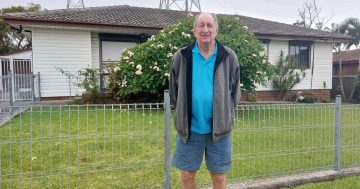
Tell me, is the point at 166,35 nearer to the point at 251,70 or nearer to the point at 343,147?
the point at 251,70

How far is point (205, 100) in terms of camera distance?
2965 millimetres

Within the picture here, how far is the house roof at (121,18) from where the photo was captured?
462 inches

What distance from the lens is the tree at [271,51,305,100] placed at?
1575cm

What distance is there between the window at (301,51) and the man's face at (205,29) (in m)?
15.4

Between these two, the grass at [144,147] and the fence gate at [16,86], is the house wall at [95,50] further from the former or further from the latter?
the grass at [144,147]

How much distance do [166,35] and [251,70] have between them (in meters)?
2.69

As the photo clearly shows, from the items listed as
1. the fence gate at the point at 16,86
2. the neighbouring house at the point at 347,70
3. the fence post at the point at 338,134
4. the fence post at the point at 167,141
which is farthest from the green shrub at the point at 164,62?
the neighbouring house at the point at 347,70

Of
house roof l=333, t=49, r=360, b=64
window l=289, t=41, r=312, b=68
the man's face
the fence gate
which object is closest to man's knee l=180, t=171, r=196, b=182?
the man's face

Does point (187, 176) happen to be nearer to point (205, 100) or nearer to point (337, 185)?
point (205, 100)

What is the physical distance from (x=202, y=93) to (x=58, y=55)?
1069cm

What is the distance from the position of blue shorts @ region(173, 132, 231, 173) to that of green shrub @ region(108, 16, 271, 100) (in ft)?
21.2

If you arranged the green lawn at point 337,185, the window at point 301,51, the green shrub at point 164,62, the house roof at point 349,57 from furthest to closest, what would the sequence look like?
1. the house roof at point 349,57
2. the window at point 301,51
3. the green shrub at point 164,62
4. the green lawn at point 337,185

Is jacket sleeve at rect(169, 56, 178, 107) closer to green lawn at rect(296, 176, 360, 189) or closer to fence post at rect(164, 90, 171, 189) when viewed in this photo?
fence post at rect(164, 90, 171, 189)

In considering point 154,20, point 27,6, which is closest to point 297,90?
point 154,20
